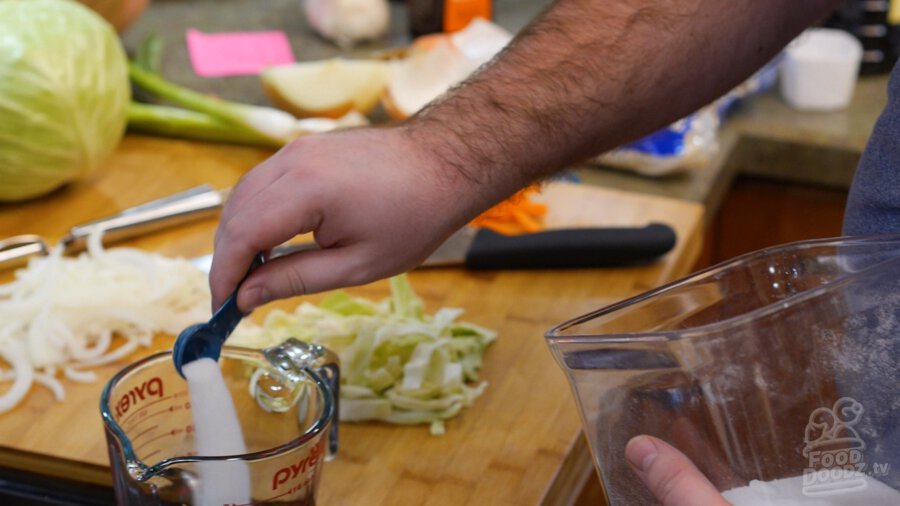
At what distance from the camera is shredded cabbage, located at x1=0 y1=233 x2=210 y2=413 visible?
3.61 feet

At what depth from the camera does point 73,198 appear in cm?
146

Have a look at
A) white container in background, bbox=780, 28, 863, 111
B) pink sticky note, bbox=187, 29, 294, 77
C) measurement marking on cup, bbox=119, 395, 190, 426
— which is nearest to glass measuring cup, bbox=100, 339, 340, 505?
measurement marking on cup, bbox=119, 395, 190, 426

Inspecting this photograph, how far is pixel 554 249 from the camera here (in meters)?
1.28

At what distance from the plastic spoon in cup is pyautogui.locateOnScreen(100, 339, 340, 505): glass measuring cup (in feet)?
0.19

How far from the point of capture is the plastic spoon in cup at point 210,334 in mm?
838

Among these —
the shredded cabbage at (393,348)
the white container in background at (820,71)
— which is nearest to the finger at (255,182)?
the shredded cabbage at (393,348)

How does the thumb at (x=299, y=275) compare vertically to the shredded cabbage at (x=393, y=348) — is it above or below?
above

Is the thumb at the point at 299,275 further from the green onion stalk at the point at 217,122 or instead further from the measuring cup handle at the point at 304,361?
the green onion stalk at the point at 217,122

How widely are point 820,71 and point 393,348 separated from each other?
1116 mm

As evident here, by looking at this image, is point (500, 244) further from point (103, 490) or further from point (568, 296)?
point (103, 490)

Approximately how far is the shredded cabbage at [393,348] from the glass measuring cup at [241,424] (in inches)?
3.1

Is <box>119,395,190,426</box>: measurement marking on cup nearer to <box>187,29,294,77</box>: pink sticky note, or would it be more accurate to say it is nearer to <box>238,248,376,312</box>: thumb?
<box>238,248,376,312</box>: thumb

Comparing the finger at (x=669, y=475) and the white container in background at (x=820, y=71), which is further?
the white container in background at (x=820, y=71)

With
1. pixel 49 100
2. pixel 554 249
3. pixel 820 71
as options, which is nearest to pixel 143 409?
pixel 554 249
